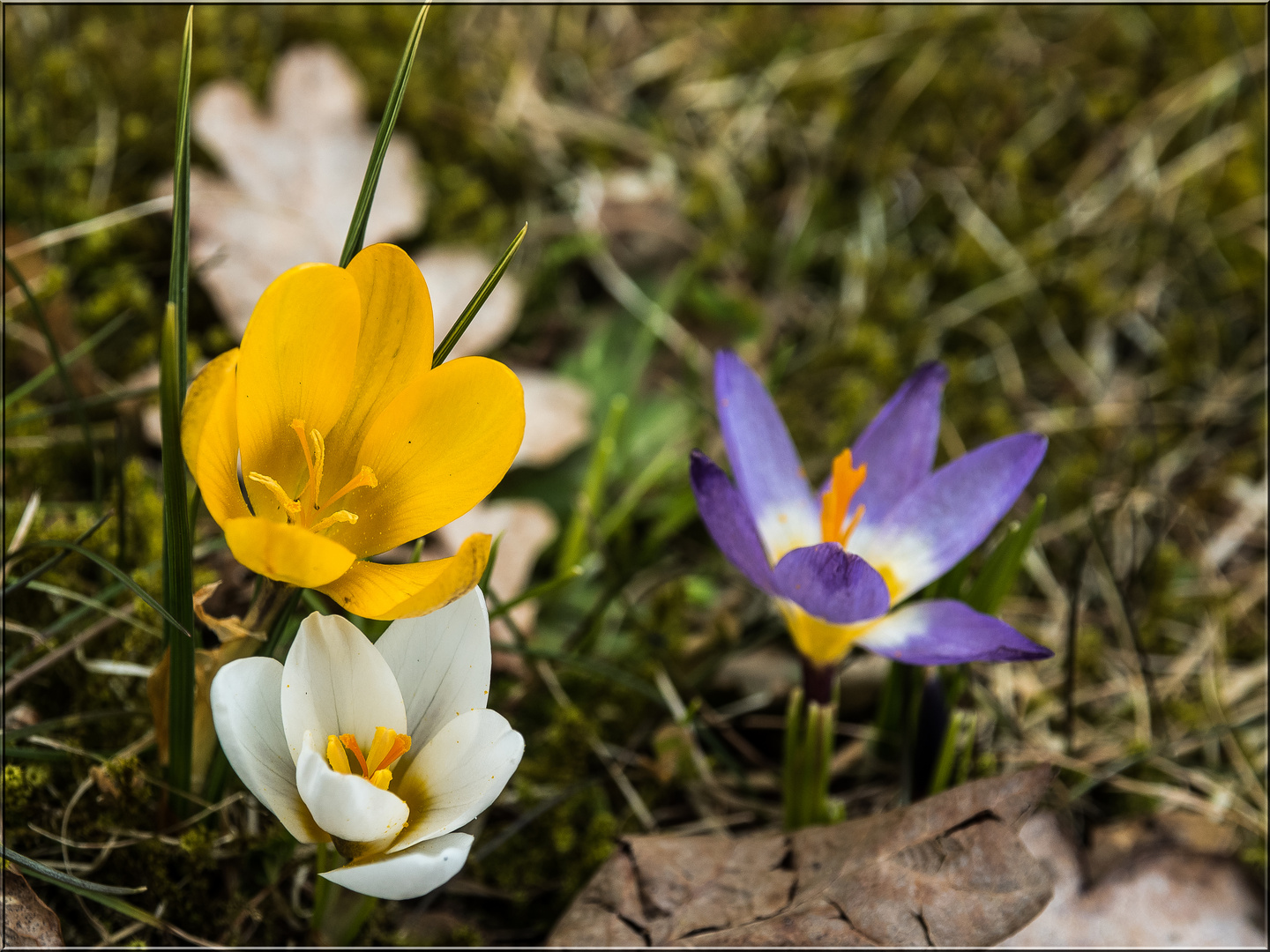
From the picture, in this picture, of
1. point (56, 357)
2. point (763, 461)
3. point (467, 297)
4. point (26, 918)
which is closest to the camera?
point (26, 918)

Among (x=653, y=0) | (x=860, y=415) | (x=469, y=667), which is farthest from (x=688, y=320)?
(x=469, y=667)

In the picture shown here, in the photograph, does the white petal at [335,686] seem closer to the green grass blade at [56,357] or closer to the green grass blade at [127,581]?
the green grass blade at [127,581]

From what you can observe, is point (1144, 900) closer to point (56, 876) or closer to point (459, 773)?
point (459, 773)

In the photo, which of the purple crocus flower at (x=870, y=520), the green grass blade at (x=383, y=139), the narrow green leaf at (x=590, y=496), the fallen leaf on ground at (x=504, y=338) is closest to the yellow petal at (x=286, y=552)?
the green grass blade at (x=383, y=139)

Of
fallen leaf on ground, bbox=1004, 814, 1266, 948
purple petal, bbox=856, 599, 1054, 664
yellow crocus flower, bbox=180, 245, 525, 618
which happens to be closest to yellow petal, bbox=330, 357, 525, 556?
yellow crocus flower, bbox=180, 245, 525, 618

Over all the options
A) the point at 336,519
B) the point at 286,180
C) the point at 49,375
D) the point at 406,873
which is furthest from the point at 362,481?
the point at 286,180

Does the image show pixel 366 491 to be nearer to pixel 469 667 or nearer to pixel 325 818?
pixel 469 667
